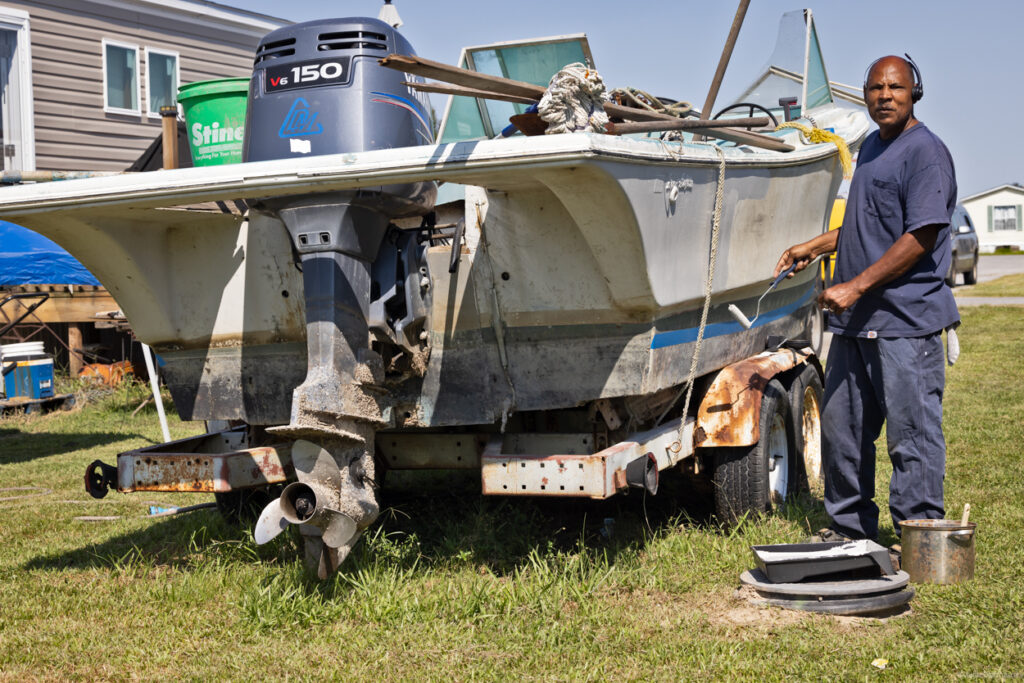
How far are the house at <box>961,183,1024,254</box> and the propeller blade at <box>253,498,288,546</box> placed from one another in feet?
176

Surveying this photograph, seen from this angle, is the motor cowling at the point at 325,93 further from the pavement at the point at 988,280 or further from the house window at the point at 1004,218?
the house window at the point at 1004,218

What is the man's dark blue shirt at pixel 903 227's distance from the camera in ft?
12.9

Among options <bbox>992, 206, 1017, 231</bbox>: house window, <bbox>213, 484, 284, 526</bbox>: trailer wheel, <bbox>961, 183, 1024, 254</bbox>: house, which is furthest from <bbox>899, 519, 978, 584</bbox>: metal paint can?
<bbox>992, 206, 1017, 231</bbox>: house window

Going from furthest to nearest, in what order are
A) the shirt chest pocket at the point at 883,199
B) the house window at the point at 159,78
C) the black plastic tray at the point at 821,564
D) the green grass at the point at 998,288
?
the green grass at the point at 998,288, the house window at the point at 159,78, the shirt chest pocket at the point at 883,199, the black plastic tray at the point at 821,564

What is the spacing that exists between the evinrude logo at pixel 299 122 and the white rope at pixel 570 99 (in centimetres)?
95

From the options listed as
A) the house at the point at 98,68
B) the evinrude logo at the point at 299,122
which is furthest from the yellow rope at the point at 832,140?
the house at the point at 98,68

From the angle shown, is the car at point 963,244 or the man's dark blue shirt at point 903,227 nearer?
the man's dark blue shirt at point 903,227

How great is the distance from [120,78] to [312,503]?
11513mm

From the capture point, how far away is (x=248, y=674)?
324 cm

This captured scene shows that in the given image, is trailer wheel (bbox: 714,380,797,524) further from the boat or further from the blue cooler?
the blue cooler

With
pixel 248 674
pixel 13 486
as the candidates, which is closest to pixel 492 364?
pixel 248 674

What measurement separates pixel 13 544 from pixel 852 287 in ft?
13.5

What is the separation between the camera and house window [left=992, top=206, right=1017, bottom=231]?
5172 centimetres

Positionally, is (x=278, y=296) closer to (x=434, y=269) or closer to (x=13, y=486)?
(x=434, y=269)
